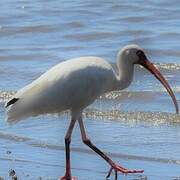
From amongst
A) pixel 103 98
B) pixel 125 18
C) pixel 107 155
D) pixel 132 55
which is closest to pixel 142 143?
pixel 107 155

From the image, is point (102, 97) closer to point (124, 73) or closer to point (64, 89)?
point (124, 73)

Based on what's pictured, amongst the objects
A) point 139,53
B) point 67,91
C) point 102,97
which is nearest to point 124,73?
point 139,53

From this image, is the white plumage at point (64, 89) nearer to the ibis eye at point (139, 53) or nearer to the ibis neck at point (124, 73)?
the ibis neck at point (124, 73)

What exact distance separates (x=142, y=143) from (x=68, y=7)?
12478 mm

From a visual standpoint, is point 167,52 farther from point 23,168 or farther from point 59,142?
point 23,168

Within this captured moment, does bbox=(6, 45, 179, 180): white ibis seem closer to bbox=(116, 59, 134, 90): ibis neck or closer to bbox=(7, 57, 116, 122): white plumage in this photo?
bbox=(7, 57, 116, 122): white plumage

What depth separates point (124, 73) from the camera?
9.41 meters

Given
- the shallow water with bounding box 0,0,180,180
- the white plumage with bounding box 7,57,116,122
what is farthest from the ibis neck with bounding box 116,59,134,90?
the shallow water with bounding box 0,0,180,180

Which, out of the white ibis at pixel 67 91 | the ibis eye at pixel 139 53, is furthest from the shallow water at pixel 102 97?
the ibis eye at pixel 139 53

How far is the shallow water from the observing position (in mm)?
9266

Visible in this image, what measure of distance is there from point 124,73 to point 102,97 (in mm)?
3314

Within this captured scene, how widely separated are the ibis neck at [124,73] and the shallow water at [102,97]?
0.76 m

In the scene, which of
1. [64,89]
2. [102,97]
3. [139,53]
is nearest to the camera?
[64,89]

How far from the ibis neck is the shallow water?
0.76m
